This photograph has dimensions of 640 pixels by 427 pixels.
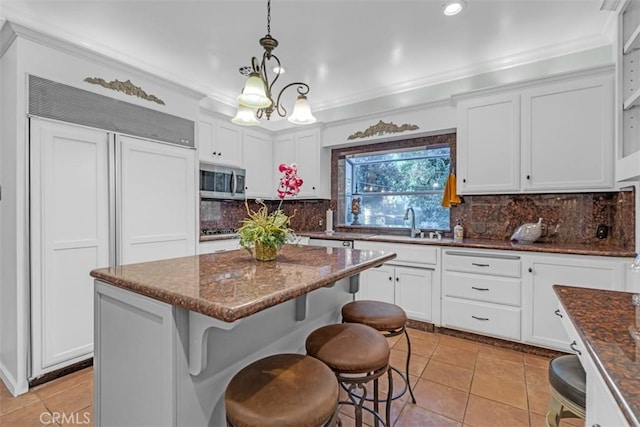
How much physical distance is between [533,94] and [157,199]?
3662 mm

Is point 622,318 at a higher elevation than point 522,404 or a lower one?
higher

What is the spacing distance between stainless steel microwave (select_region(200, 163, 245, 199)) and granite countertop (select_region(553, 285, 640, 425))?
338 centimetres

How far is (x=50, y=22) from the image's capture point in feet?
8.01

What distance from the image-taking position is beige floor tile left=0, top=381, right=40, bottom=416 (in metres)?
1.91

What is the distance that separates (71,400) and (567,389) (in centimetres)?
277

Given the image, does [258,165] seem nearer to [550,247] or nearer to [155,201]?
[155,201]

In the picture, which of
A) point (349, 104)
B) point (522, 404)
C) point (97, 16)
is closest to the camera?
point (522, 404)

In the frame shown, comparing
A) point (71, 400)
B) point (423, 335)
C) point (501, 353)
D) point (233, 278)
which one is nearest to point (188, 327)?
point (233, 278)

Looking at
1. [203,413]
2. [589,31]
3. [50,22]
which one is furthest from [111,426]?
[589,31]

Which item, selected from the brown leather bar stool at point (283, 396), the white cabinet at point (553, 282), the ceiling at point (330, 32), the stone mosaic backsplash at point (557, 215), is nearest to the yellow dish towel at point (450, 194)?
the stone mosaic backsplash at point (557, 215)

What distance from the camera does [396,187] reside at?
4105 millimetres

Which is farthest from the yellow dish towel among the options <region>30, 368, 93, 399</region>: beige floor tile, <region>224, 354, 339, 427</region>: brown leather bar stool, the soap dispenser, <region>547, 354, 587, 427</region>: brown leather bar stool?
<region>30, 368, 93, 399</region>: beige floor tile

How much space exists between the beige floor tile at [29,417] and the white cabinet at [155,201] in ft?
3.49

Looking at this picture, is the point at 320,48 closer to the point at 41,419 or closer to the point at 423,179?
the point at 423,179
